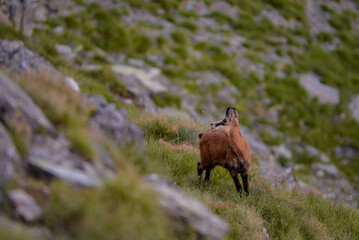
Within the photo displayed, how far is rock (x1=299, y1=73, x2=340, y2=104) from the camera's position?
528 inches

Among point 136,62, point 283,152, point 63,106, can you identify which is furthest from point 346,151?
point 63,106

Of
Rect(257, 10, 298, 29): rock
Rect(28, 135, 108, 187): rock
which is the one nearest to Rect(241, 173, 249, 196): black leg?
Rect(28, 135, 108, 187): rock

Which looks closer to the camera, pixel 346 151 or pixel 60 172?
pixel 60 172

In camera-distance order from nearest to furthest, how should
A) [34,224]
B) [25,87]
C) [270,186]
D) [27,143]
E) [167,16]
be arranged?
[34,224], [27,143], [25,87], [270,186], [167,16]

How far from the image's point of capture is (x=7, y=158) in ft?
8.32

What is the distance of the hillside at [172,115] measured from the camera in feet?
8.61

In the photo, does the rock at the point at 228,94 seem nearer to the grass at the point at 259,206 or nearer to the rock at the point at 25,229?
the grass at the point at 259,206

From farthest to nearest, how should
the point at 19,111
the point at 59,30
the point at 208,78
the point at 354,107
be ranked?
the point at 354,107 < the point at 208,78 < the point at 59,30 < the point at 19,111

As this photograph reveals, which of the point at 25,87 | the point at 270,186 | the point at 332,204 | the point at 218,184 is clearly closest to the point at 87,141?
the point at 25,87

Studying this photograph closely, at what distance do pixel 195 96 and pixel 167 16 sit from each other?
159 inches

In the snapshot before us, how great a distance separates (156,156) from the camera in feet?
18.1

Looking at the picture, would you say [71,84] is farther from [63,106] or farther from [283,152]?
[283,152]

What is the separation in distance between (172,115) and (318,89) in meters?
7.61

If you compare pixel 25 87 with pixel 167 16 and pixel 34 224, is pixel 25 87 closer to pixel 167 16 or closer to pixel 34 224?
pixel 34 224
